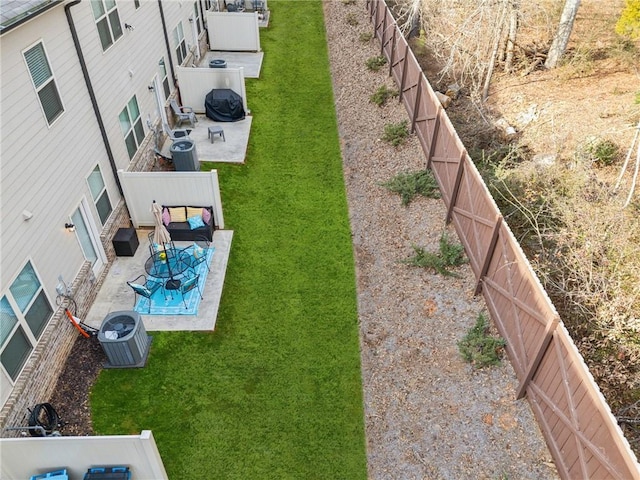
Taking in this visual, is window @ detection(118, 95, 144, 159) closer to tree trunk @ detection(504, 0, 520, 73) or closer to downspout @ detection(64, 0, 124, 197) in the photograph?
downspout @ detection(64, 0, 124, 197)

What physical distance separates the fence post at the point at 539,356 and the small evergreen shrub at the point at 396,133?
913 cm

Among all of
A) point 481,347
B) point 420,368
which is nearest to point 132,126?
point 420,368

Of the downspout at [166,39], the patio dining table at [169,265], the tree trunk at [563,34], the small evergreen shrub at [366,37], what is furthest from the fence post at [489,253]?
the small evergreen shrub at [366,37]

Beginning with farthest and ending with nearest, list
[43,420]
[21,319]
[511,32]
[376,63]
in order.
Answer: [376,63] < [511,32] < [43,420] < [21,319]

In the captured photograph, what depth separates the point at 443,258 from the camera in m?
10.7

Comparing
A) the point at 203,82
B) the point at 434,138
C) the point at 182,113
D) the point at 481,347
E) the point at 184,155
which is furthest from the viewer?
the point at 203,82

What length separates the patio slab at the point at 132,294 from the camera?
33.5 ft

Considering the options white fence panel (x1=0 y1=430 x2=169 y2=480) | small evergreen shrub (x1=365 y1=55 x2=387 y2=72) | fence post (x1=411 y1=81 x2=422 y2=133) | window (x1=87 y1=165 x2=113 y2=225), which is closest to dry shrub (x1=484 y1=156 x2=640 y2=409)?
fence post (x1=411 y1=81 x2=422 y2=133)

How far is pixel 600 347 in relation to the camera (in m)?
8.23

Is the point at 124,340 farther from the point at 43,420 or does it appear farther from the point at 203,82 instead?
the point at 203,82

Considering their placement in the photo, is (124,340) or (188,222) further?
(188,222)

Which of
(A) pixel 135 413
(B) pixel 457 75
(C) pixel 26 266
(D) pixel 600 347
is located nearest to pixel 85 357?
(A) pixel 135 413

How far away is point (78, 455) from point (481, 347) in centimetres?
709

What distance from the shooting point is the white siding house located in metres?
7.57
